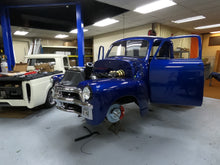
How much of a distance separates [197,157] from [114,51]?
2.47m

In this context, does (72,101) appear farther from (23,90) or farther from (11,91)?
(11,91)

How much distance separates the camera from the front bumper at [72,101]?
5.38 feet

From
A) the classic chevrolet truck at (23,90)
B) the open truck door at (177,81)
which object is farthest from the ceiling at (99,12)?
the classic chevrolet truck at (23,90)

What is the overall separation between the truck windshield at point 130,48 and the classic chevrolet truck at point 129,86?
0.23 feet

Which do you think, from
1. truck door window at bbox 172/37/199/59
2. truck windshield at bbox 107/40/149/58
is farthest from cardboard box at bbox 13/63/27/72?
truck door window at bbox 172/37/199/59

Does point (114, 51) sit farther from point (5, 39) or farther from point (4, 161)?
point (5, 39)

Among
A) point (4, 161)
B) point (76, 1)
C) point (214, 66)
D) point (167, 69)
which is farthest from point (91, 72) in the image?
point (214, 66)

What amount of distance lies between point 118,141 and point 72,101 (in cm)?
92

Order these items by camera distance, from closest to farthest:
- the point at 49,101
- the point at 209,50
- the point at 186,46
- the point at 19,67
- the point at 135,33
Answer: the point at 49,101 < the point at 19,67 < the point at 135,33 < the point at 186,46 < the point at 209,50

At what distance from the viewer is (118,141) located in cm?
194

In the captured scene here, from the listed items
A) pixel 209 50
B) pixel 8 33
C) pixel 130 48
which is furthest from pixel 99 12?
pixel 209 50

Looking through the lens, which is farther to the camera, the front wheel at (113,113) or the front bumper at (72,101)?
the front wheel at (113,113)

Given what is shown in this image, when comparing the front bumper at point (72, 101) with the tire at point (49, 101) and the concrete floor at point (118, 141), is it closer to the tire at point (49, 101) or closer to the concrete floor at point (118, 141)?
the concrete floor at point (118, 141)

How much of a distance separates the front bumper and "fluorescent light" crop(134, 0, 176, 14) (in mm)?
3973
